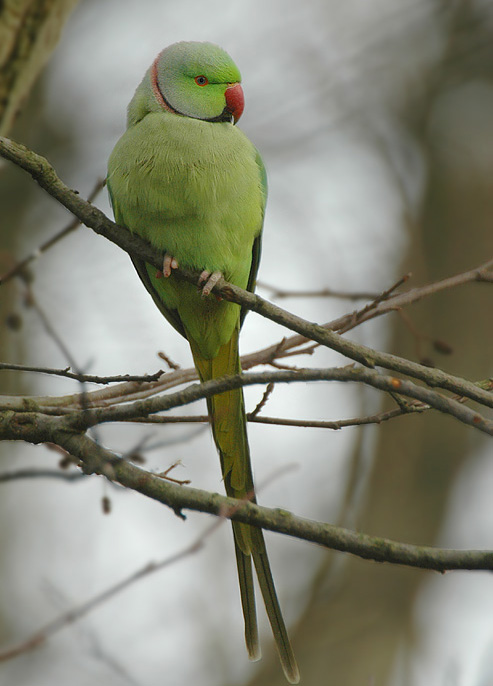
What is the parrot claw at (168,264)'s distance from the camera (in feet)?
9.38

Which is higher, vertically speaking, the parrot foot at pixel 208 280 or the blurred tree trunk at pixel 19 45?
the blurred tree trunk at pixel 19 45

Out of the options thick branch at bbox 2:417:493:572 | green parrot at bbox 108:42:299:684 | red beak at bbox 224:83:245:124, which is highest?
red beak at bbox 224:83:245:124

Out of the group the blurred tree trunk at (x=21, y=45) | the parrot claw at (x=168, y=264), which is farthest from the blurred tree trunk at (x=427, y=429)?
the blurred tree trunk at (x=21, y=45)

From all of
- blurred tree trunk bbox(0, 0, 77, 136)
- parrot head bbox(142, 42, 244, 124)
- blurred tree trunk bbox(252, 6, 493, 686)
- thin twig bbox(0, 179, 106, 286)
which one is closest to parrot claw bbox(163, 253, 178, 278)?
thin twig bbox(0, 179, 106, 286)

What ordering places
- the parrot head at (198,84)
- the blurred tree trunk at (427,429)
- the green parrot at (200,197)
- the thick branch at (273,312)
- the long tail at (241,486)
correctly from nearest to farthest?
1. the thick branch at (273,312)
2. the long tail at (241,486)
3. the green parrot at (200,197)
4. the parrot head at (198,84)
5. the blurred tree trunk at (427,429)

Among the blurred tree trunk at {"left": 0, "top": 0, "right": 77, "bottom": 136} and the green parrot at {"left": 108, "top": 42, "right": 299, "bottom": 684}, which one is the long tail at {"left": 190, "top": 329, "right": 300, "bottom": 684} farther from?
the blurred tree trunk at {"left": 0, "top": 0, "right": 77, "bottom": 136}

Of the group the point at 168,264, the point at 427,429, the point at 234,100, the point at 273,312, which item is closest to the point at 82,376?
the point at 273,312

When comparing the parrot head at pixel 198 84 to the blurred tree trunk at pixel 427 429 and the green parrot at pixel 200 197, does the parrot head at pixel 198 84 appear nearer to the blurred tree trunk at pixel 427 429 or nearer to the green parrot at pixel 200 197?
the green parrot at pixel 200 197

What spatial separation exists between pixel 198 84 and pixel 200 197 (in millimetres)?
671

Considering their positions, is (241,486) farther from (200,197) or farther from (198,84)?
(198,84)

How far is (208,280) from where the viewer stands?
2.88m

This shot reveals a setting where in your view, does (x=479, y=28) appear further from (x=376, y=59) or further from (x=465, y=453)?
(x=465, y=453)

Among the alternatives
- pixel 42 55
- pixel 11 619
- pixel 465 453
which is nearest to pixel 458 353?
pixel 465 453

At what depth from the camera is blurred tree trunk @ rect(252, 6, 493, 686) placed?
5297 mm
